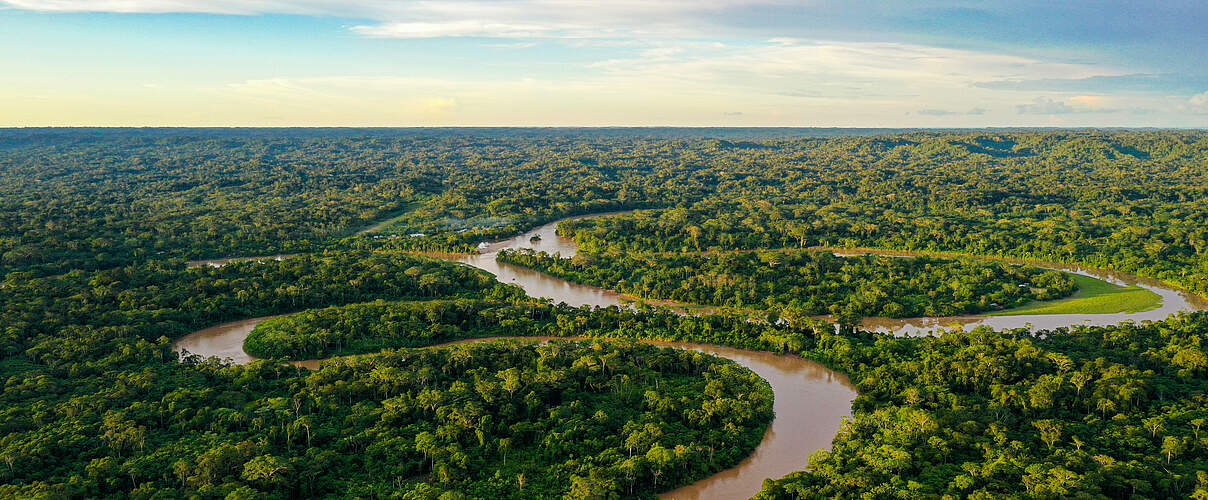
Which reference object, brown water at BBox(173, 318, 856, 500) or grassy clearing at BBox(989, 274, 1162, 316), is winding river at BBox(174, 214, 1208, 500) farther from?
grassy clearing at BBox(989, 274, 1162, 316)

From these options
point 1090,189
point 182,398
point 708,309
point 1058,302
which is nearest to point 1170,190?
point 1090,189

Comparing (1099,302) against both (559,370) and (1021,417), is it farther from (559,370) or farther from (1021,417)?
(559,370)

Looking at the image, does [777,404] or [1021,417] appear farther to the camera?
[777,404]

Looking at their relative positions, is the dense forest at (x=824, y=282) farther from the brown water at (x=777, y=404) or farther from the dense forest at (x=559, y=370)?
the brown water at (x=777, y=404)

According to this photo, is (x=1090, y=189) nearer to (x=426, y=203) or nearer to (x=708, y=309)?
(x=708, y=309)

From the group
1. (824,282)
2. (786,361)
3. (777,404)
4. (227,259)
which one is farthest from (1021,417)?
(227,259)

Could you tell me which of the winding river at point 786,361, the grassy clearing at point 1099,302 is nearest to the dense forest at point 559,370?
the winding river at point 786,361

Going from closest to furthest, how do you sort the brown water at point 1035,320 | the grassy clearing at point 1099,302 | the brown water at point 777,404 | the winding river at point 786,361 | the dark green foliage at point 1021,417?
1. the dark green foliage at point 1021,417
2. the brown water at point 777,404
3. the winding river at point 786,361
4. the brown water at point 1035,320
5. the grassy clearing at point 1099,302
